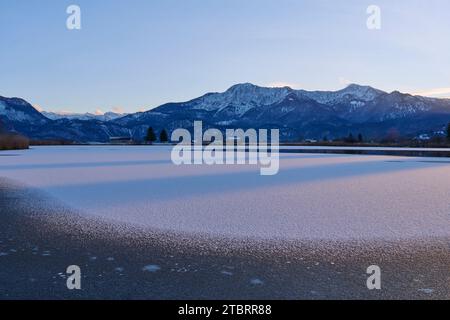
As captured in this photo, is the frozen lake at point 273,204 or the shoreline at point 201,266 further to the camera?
the frozen lake at point 273,204

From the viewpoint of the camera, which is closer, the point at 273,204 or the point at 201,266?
the point at 201,266

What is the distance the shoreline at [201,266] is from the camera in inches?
179

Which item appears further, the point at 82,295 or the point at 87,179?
the point at 87,179

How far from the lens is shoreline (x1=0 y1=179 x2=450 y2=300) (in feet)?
14.9

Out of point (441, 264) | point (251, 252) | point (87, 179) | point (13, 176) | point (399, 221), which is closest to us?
point (441, 264)

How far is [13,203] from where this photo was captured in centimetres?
1009

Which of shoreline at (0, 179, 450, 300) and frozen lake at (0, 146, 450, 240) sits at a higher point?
frozen lake at (0, 146, 450, 240)

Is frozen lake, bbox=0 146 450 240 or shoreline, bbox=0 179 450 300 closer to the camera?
shoreline, bbox=0 179 450 300

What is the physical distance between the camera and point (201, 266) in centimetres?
541

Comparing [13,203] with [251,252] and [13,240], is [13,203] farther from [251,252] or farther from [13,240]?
[251,252]

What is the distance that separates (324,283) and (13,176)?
15.4 m

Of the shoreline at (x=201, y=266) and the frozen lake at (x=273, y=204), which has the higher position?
the frozen lake at (x=273, y=204)
